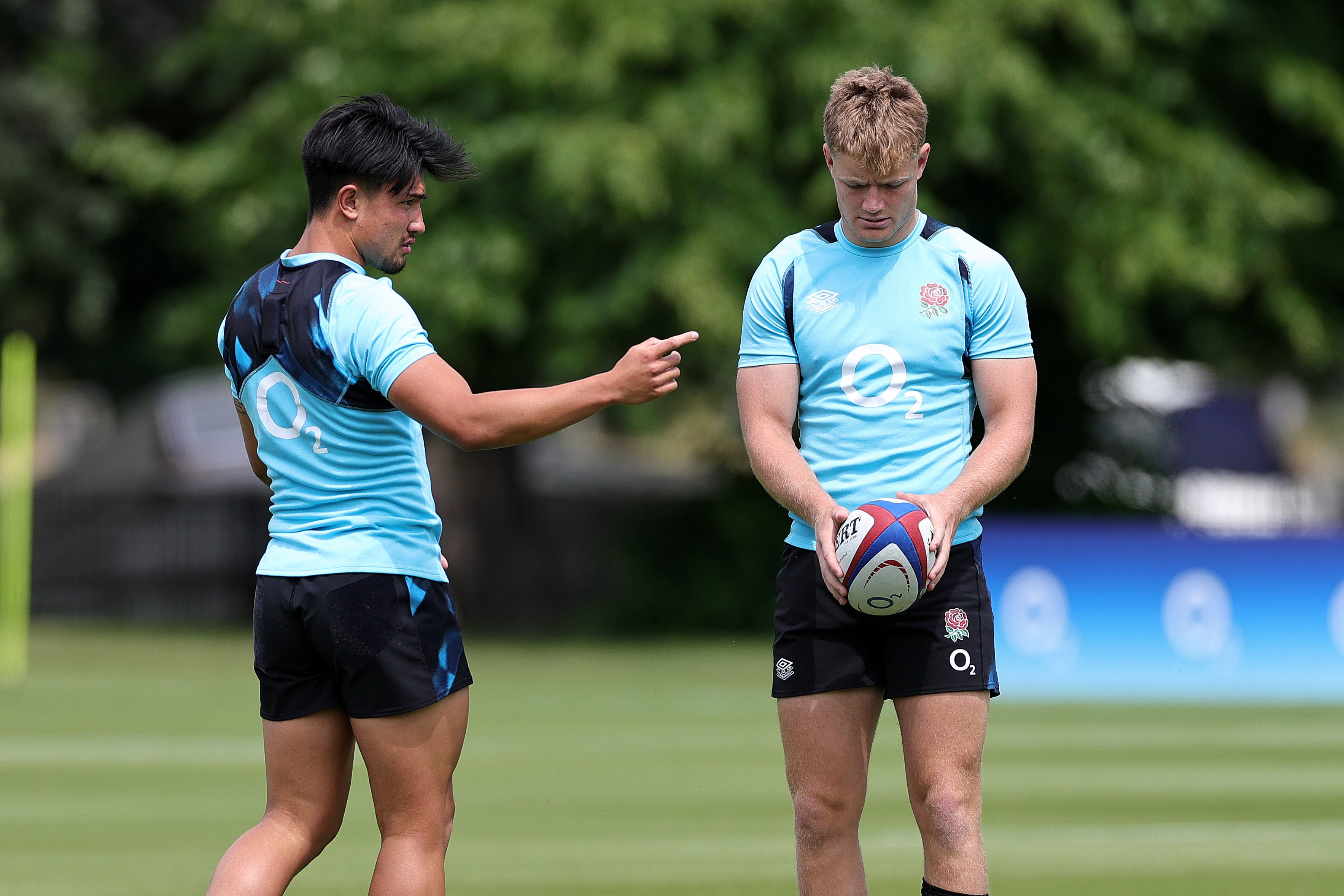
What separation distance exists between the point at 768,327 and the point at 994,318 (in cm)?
62

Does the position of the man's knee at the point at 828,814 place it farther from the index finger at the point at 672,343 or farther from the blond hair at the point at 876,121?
the blond hair at the point at 876,121

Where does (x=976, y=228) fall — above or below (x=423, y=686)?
above

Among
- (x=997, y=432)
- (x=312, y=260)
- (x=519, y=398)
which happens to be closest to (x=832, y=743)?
(x=997, y=432)

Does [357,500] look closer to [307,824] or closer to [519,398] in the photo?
[519,398]

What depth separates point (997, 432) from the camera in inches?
186

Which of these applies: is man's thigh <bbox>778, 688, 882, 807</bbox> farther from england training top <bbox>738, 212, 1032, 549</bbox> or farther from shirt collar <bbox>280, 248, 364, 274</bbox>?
shirt collar <bbox>280, 248, 364, 274</bbox>

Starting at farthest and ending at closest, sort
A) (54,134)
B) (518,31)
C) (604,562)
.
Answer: (604,562)
(54,134)
(518,31)

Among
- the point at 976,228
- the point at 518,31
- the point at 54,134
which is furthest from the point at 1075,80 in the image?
the point at 54,134

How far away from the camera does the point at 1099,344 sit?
1794cm

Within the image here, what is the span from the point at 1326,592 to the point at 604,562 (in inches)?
418

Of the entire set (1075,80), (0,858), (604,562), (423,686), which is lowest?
(0,858)

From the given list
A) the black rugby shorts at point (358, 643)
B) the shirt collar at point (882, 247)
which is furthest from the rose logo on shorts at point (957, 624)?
the black rugby shorts at point (358, 643)

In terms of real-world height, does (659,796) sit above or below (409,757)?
below

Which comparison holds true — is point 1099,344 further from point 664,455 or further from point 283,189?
point 664,455
